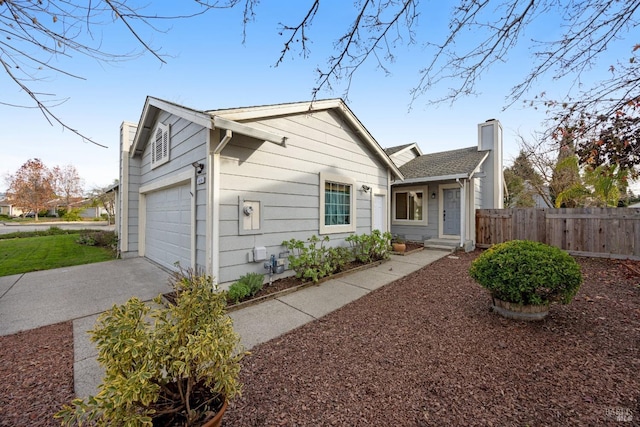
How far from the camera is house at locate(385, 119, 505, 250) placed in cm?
1012

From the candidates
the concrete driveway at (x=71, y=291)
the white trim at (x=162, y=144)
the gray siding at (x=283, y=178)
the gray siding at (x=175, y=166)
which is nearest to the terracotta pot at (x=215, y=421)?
the gray siding at (x=283, y=178)

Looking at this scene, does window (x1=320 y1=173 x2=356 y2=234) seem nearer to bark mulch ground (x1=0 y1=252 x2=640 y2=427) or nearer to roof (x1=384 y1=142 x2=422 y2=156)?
bark mulch ground (x1=0 y1=252 x2=640 y2=427)

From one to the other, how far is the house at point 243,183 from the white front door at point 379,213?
0.04 meters

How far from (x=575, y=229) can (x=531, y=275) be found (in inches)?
278

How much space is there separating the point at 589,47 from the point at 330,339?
4393 millimetres

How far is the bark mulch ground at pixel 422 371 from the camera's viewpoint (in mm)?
2121

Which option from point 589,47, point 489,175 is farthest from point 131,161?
point 489,175

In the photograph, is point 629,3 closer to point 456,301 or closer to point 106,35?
point 456,301

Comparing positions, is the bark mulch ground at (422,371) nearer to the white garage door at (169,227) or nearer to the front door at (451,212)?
the white garage door at (169,227)

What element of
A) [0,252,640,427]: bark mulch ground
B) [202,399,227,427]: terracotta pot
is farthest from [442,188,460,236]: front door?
[202,399,227,427]: terracotta pot

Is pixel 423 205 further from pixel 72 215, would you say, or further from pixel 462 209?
pixel 72 215

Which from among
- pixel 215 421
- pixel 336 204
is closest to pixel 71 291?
pixel 215 421

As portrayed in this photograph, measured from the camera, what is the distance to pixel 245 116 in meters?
5.07

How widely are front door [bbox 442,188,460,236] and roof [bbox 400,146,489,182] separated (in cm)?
90
